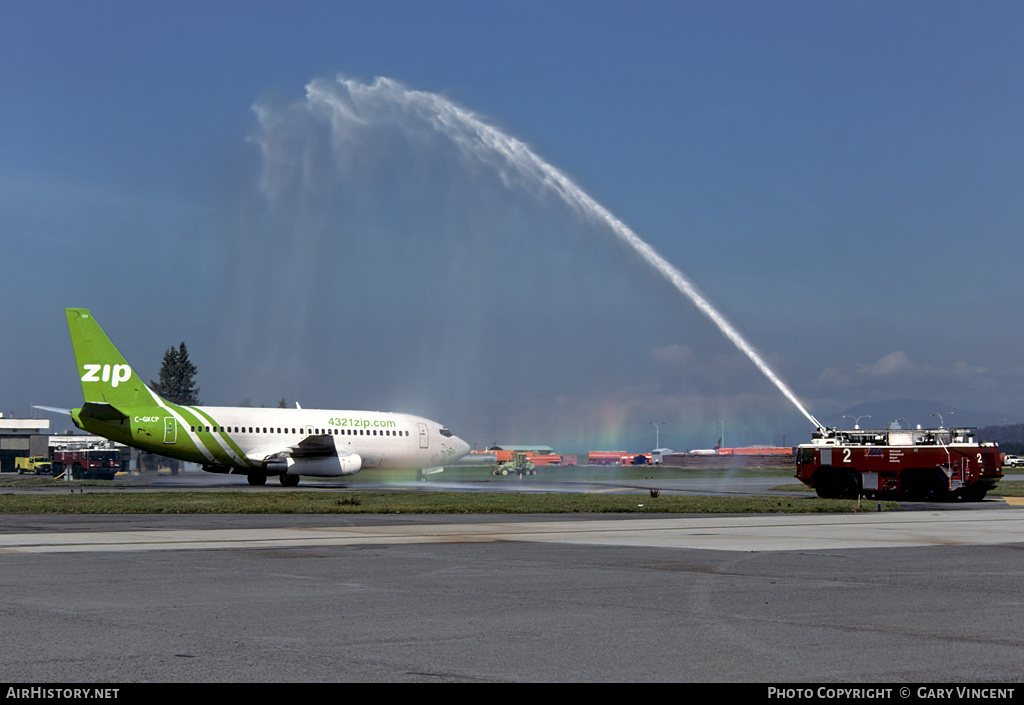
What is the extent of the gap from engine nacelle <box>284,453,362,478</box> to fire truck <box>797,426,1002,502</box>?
97.4 ft

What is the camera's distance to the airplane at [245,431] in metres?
63.1

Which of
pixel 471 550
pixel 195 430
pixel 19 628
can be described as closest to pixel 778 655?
pixel 19 628

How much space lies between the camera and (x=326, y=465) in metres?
69.9

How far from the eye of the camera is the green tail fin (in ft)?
208

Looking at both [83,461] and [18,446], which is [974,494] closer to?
[83,461]

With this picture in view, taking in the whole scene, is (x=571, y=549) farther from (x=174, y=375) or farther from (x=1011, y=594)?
(x=174, y=375)

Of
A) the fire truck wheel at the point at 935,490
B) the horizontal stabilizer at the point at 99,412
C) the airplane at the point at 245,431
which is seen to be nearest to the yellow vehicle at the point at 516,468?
the airplane at the point at 245,431

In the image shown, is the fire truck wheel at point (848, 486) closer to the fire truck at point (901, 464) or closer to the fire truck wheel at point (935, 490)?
the fire truck at point (901, 464)

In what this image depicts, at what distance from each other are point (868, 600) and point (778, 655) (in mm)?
5108

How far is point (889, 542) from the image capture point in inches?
1038

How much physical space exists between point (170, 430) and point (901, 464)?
39.7 metres

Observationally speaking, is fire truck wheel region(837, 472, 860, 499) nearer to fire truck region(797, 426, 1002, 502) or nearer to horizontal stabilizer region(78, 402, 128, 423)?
fire truck region(797, 426, 1002, 502)

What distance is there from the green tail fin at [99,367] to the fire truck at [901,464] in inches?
1494

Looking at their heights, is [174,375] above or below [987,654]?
above
